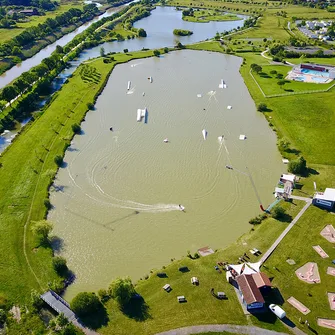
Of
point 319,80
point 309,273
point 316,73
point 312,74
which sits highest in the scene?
point 316,73

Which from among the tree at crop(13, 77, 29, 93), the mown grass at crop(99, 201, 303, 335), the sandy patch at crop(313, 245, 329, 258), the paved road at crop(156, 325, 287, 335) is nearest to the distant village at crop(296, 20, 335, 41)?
the tree at crop(13, 77, 29, 93)

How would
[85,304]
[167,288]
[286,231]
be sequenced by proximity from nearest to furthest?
[85,304], [167,288], [286,231]

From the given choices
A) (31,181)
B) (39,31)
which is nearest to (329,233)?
(31,181)

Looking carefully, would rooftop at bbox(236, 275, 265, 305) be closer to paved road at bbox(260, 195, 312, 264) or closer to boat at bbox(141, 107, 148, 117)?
paved road at bbox(260, 195, 312, 264)

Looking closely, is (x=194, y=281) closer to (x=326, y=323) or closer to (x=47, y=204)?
(x=326, y=323)

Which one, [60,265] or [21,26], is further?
[21,26]

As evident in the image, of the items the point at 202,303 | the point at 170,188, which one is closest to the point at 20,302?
the point at 202,303

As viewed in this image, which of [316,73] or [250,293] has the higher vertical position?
[316,73]
